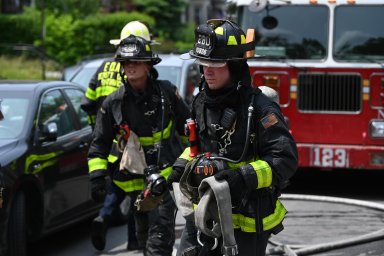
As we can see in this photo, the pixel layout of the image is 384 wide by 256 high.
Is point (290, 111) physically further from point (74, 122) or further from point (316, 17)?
point (74, 122)

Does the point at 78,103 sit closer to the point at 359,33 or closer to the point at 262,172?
the point at 359,33

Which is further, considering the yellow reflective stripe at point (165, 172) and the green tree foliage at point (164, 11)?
the green tree foliage at point (164, 11)

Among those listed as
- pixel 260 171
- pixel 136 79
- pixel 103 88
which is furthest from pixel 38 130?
pixel 260 171

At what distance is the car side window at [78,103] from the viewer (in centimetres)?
834

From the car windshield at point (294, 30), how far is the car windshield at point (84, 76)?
99.2 inches

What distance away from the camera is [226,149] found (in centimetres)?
419

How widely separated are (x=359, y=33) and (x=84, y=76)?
3763 millimetres

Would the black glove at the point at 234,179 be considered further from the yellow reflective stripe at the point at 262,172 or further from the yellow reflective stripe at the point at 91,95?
the yellow reflective stripe at the point at 91,95

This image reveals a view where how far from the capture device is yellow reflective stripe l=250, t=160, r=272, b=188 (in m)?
3.95

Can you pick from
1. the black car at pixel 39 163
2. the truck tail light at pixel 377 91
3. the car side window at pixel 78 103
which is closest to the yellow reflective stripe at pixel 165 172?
the black car at pixel 39 163

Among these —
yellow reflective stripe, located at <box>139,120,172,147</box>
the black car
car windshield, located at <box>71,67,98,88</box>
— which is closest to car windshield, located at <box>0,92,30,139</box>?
the black car

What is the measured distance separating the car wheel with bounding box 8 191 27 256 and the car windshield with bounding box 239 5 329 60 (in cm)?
426

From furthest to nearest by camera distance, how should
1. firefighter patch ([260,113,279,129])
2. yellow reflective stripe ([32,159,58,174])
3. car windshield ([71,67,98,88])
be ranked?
car windshield ([71,67,98,88]), yellow reflective stripe ([32,159,58,174]), firefighter patch ([260,113,279,129])

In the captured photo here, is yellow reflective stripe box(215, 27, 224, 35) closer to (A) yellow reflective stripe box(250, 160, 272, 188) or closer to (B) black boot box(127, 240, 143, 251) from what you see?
(A) yellow reflective stripe box(250, 160, 272, 188)
